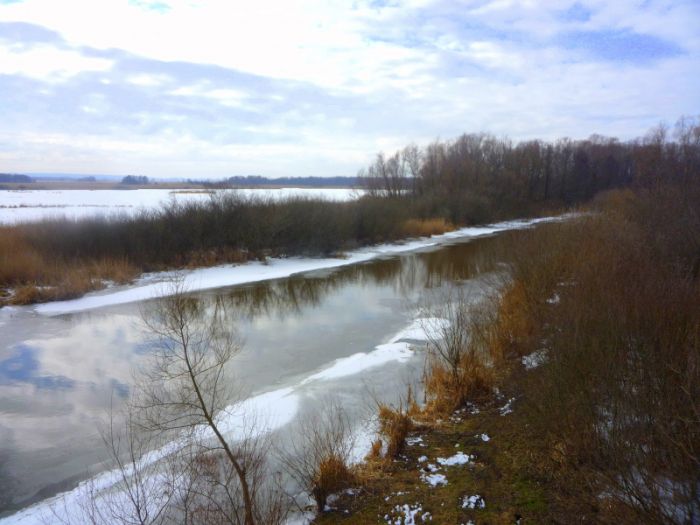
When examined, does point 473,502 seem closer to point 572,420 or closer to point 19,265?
point 572,420

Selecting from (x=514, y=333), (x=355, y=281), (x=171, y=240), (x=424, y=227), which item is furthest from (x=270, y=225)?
(x=514, y=333)

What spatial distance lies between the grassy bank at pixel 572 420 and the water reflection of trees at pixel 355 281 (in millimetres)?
7277

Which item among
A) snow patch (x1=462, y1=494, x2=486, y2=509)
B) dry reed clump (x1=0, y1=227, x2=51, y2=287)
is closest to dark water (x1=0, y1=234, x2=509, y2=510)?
snow patch (x1=462, y1=494, x2=486, y2=509)

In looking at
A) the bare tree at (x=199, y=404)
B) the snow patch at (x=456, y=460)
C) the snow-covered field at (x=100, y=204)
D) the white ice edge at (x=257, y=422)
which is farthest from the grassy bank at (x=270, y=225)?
the snow patch at (x=456, y=460)

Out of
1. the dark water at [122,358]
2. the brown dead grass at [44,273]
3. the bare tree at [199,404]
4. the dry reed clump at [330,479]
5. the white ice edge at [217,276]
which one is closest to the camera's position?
the bare tree at [199,404]

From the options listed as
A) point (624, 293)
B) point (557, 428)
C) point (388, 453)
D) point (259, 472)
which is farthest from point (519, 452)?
point (259, 472)

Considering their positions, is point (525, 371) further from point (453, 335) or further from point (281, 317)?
point (281, 317)

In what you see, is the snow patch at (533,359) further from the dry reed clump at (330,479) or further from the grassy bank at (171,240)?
the grassy bank at (171,240)

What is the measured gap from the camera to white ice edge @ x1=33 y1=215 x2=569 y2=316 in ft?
48.5

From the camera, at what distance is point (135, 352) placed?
10.3 meters

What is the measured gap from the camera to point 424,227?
118 ft

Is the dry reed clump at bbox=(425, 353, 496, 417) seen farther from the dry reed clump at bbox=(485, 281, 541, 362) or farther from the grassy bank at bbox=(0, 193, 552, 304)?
the grassy bank at bbox=(0, 193, 552, 304)

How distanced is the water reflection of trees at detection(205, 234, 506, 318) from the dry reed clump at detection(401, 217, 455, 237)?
27.9 feet

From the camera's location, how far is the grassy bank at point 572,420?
3387 millimetres
